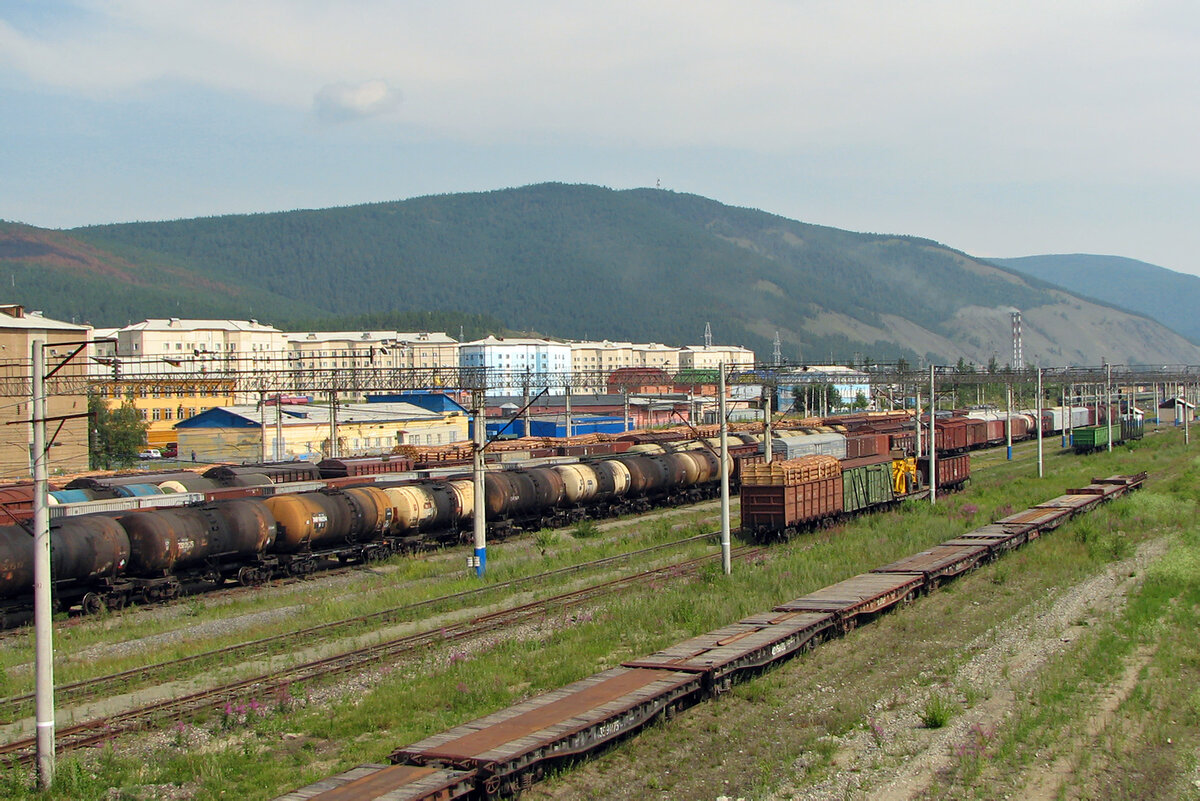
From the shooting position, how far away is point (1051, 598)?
A: 26.8 meters

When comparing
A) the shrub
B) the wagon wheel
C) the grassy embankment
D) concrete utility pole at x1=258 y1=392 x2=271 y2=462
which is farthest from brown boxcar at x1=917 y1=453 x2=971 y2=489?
concrete utility pole at x1=258 y1=392 x2=271 y2=462

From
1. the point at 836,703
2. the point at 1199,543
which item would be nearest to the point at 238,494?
the point at 836,703

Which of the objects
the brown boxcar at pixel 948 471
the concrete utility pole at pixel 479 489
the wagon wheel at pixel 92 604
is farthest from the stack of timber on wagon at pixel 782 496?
the wagon wheel at pixel 92 604

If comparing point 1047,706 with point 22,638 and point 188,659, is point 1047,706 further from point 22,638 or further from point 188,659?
point 22,638

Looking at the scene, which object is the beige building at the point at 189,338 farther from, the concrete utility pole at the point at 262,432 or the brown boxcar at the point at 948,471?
the brown boxcar at the point at 948,471

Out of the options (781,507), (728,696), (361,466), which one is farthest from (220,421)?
(728,696)

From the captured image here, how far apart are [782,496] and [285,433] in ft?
164

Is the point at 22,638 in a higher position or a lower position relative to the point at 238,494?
lower

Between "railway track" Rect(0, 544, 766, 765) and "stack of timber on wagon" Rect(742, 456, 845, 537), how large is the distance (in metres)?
10.5

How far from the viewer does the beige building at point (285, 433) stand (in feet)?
257

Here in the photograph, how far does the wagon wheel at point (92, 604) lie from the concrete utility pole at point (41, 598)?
13.5 metres

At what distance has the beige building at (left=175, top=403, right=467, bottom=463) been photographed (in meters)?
78.3

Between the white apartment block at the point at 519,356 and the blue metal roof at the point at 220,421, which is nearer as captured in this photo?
the blue metal roof at the point at 220,421

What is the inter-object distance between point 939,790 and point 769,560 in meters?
20.5
